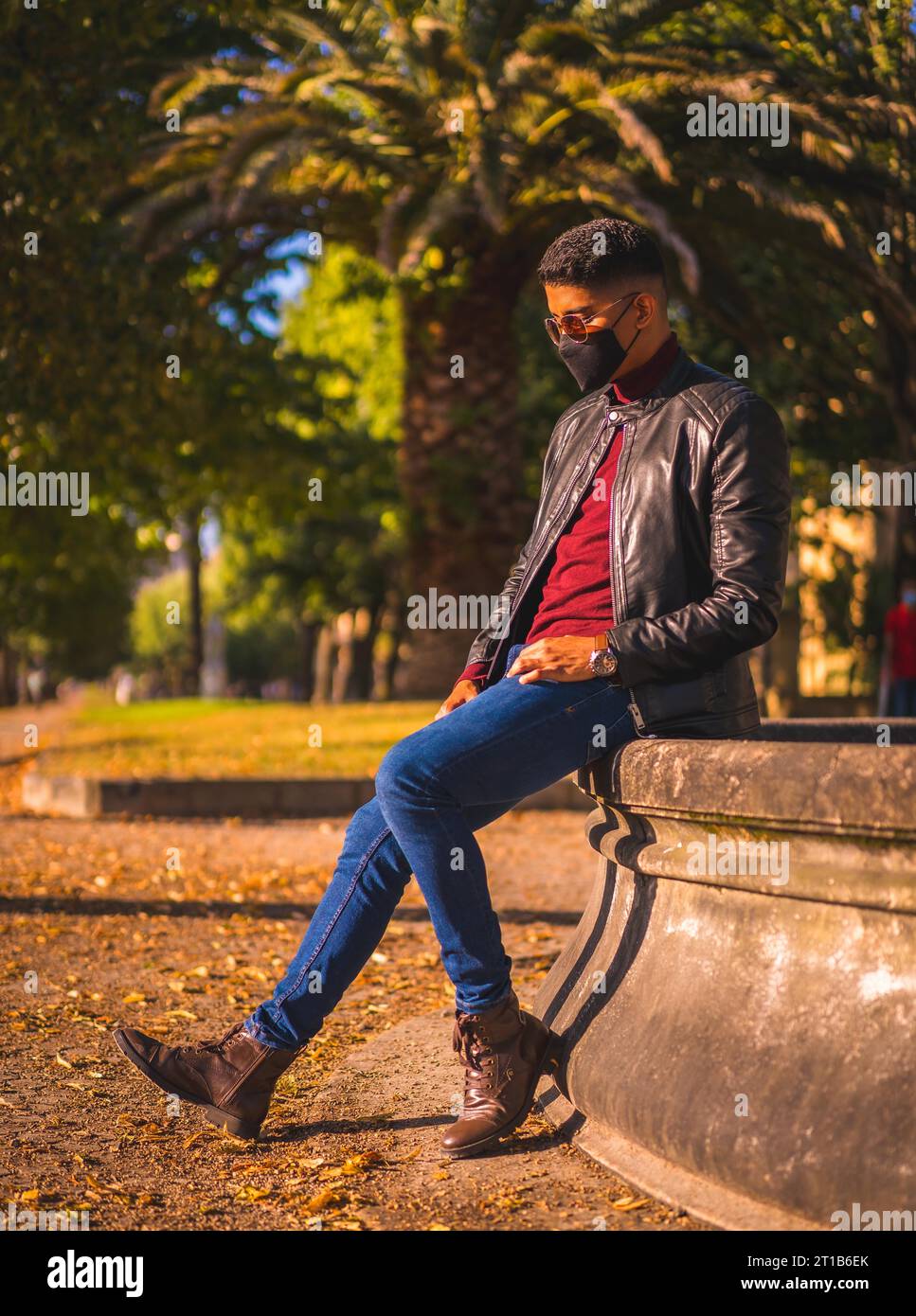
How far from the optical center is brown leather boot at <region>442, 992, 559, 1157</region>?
350 centimetres

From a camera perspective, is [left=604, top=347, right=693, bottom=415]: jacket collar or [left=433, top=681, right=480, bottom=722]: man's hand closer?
[left=604, top=347, right=693, bottom=415]: jacket collar

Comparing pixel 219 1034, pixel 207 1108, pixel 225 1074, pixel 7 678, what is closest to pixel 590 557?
pixel 225 1074

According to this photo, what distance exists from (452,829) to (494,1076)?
2.03 ft

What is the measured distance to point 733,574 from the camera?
11.3 feet

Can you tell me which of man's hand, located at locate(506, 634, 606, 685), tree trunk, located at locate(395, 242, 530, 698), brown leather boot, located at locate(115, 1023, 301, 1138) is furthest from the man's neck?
tree trunk, located at locate(395, 242, 530, 698)

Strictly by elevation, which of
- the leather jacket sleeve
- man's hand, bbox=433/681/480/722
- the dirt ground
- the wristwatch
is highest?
the leather jacket sleeve

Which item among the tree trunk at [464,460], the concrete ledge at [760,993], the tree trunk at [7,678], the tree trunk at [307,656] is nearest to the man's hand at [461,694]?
the concrete ledge at [760,993]

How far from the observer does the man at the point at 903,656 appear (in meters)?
15.2

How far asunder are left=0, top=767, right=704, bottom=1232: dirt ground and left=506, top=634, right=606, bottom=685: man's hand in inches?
45.4

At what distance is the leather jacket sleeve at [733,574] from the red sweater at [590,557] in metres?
0.22

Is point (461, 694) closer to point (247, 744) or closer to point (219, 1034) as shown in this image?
point (219, 1034)

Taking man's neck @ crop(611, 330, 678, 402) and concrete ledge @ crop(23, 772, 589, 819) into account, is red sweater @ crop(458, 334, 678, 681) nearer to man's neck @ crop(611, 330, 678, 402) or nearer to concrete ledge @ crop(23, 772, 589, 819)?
man's neck @ crop(611, 330, 678, 402)
